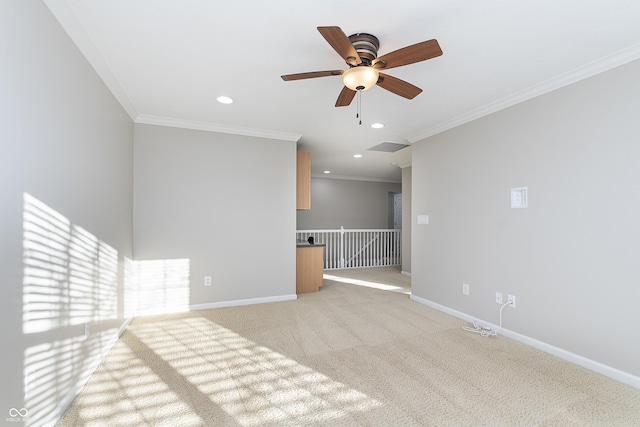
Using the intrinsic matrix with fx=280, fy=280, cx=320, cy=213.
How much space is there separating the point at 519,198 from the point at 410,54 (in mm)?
1995

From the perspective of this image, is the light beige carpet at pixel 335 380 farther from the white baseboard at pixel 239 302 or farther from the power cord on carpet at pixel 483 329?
the white baseboard at pixel 239 302

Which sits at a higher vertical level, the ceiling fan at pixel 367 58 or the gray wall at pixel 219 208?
the ceiling fan at pixel 367 58

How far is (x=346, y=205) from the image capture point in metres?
8.63

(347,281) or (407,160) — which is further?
(407,160)

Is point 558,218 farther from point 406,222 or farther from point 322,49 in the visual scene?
point 406,222

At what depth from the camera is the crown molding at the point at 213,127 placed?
11.5ft

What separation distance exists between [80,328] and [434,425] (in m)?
2.43

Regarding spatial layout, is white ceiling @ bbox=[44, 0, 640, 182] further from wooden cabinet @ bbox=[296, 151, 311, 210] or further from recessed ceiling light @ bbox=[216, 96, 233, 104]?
wooden cabinet @ bbox=[296, 151, 311, 210]

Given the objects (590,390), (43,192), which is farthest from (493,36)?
(43,192)

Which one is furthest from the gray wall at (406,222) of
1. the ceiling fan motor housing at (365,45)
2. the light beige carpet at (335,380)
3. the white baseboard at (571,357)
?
the ceiling fan motor housing at (365,45)

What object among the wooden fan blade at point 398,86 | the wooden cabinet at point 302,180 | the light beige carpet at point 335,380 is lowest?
the light beige carpet at point 335,380

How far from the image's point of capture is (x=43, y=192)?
1532mm

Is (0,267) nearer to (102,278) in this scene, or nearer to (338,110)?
(102,278)

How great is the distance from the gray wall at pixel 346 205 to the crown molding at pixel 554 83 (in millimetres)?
4959
